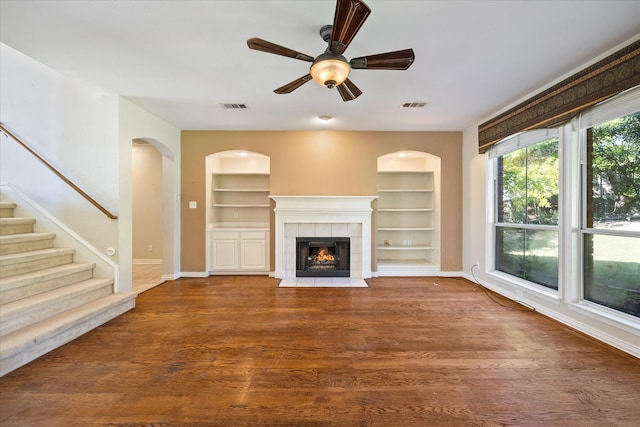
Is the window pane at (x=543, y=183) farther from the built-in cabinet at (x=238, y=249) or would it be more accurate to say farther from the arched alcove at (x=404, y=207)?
the built-in cabinet at (x=238, y=249)

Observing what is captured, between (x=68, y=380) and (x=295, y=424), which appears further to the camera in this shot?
(x=68, y=380)

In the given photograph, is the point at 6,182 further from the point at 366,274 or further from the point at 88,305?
the point at 366,274

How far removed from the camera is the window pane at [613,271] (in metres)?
2.34

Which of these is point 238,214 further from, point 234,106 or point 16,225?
point 16,225

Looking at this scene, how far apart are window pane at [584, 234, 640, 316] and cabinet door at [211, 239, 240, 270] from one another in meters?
4.84

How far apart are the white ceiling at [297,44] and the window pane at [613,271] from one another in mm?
1784

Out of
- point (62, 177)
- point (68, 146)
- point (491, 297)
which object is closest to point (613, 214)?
point (491, 297)

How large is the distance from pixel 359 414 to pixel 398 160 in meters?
4.65

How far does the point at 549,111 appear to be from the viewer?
289cm

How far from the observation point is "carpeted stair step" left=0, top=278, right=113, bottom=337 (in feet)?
7.29

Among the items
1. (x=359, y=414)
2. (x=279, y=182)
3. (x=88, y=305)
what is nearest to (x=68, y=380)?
(x=88, y=305)

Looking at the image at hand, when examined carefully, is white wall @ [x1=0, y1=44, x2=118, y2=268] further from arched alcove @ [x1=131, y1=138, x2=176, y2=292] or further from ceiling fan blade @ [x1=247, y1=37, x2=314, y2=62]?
ceiling fan blade @ [x1=247, y1=37, x2=314, y2=62]

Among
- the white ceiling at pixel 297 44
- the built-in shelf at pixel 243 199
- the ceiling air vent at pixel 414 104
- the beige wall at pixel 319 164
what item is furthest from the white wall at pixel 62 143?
the ceiling air vent at pixel 414 104

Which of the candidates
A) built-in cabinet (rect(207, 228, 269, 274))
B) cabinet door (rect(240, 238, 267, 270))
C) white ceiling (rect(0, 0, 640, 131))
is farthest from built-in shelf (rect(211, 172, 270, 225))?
white ceiling (rect(0, 0, 640, 131))
